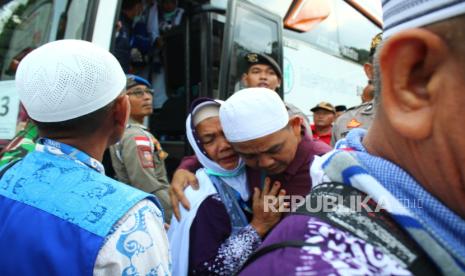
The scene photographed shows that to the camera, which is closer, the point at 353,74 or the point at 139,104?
the point at 139,104

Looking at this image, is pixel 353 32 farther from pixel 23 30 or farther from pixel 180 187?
pixel 180 187

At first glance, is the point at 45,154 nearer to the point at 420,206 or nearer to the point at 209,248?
the point at 209,248

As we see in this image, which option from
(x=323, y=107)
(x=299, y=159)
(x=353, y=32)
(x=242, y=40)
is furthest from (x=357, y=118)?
(x=353, y=32)

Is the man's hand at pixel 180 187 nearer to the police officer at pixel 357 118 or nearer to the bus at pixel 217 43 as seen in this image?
the bus at pixel 217 43

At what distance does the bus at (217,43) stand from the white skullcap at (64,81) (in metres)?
1.55

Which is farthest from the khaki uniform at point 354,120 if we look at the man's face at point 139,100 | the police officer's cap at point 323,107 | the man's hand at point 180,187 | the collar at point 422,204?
the collar at point 422,204

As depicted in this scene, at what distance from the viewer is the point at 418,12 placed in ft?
1.73

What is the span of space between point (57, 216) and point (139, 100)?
7.85ft

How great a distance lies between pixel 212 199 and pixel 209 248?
234mm

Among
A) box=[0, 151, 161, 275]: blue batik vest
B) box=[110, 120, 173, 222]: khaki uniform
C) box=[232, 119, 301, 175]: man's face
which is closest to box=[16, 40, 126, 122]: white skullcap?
box=[0, 151, 161, 275]: blue batik vest

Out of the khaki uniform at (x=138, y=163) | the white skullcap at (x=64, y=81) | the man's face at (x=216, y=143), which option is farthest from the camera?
the khaki uniform at (x=138, y=163)

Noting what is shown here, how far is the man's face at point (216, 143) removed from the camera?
201 centimetres

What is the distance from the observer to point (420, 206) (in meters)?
0.55

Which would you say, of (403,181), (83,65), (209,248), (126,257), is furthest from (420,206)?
(209,248)
